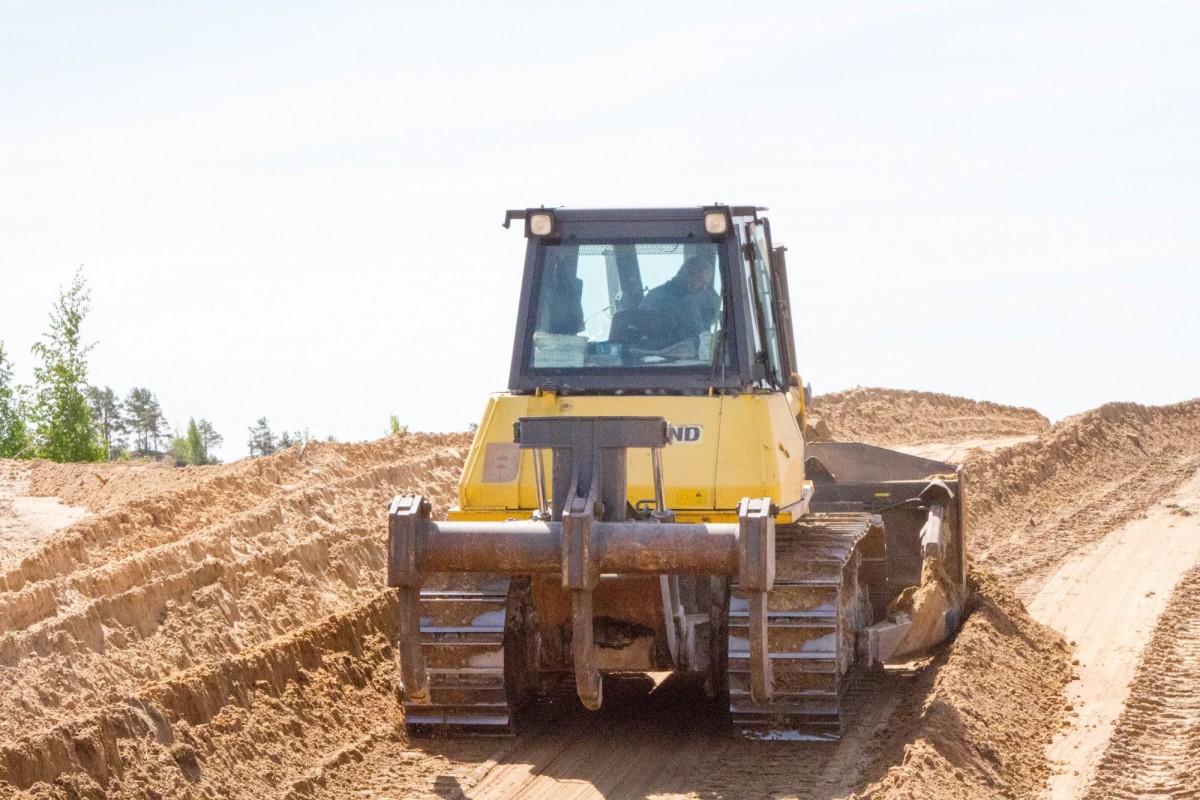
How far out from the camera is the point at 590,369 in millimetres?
8805

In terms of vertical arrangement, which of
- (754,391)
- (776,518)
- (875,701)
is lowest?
(875,701)

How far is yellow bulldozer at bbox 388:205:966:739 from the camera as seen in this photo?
7.31m

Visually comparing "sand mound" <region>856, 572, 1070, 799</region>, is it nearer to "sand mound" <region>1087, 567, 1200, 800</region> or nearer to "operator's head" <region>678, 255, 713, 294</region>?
"sand mound" <region>1087, 567, 1200, 800</region>

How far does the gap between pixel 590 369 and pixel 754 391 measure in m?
1.01

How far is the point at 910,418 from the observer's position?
28.5 m

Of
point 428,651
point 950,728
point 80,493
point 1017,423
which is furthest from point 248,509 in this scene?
point 1017,423

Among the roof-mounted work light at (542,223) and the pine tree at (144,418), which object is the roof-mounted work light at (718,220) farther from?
the pine tree at (144,418)

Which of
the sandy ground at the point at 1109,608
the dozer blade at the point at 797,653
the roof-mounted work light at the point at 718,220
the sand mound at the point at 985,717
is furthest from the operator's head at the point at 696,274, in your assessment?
the sandy ground at the point at 1109,608

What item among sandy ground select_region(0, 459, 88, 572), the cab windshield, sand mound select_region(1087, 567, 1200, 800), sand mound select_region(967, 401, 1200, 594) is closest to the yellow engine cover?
the cab windshield

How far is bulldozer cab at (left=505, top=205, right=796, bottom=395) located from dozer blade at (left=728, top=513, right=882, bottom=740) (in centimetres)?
119

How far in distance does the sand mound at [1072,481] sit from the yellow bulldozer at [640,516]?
630 cm

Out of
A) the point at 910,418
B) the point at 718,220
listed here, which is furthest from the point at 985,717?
the point at 910,418

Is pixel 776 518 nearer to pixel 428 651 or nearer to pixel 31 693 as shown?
pixel 428 651

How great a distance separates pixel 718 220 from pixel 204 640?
15.3 ft
